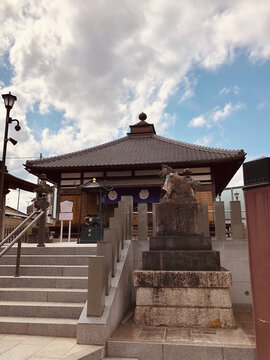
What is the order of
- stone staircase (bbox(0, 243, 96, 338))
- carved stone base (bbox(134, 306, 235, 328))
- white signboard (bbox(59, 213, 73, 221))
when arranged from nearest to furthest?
1. stone staircase (bbox(0, 243, 96, 338))
2. carved stone base (bbox(134, 306, 235, 328))
3. white signboard (bbox(59, 213, 73, 221))

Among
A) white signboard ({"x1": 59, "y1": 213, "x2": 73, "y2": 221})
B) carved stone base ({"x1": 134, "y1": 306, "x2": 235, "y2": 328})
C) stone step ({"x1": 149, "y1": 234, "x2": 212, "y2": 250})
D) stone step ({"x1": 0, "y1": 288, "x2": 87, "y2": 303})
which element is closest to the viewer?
carved stone base ({"x1": 134, "y1": 306, "x2": 235, "y2": 328})

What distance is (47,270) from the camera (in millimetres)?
5797

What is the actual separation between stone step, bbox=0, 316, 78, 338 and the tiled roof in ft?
35.3

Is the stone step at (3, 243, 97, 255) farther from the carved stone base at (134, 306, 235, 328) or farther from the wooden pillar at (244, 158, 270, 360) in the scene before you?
the wooden pillar at (244, 158, 270, 360)

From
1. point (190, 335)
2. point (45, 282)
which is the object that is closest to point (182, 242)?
point (190, 335)

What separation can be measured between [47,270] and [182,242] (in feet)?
10.1

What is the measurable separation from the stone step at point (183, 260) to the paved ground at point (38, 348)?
2.02 metres

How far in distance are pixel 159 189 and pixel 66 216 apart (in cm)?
621

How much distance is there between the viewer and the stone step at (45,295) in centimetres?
495

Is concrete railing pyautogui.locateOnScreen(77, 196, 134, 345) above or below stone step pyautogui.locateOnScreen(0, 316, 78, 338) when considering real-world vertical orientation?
above

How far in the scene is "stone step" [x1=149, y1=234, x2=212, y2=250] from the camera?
5578mm

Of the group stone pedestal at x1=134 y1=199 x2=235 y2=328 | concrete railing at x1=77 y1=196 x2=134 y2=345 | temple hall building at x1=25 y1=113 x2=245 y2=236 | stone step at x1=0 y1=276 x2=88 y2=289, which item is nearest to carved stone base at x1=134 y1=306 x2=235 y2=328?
stone pedestal at x1=134 y1=199 x2=235 y2=328

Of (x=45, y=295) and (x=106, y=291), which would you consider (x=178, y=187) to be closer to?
(x=106, y=291)

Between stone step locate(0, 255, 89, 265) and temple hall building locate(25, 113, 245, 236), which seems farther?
temple hall building locate(25, 113, 245, 236)
